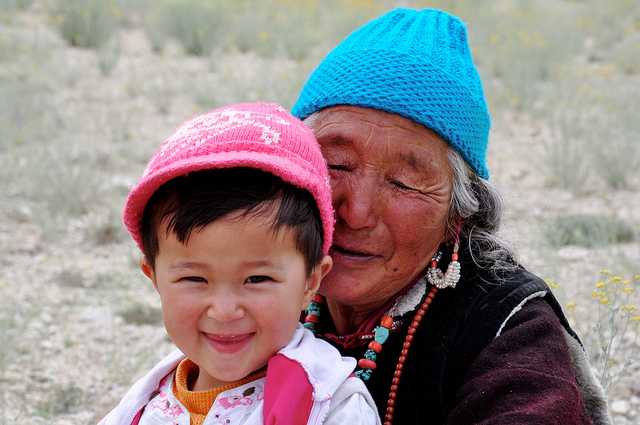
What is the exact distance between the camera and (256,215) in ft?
6.32

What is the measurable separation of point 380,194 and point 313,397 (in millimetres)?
662

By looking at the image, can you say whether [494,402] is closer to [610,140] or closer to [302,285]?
[302,285]

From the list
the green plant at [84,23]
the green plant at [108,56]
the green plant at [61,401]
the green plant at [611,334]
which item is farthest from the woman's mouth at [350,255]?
the green plant at [84,23]

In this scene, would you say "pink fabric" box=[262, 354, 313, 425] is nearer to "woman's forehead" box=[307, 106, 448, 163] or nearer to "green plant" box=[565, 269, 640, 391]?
"woman's forehead" box=[307, 106, 448, 163]

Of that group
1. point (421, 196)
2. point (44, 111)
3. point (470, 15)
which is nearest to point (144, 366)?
point (421, 196)

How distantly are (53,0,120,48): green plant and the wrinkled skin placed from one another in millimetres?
9465

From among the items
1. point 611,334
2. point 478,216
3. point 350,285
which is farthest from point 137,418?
point 611,334

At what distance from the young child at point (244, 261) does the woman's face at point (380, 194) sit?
264 mm

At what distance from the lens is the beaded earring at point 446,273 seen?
7.93 ft

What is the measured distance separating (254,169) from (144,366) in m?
2.69

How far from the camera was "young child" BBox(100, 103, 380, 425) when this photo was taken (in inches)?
75.6

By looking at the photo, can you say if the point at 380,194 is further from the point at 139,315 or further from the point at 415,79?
the point at 139,315

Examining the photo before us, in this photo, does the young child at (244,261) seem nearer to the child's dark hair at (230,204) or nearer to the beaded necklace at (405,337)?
the child's dark hair at (230,204)

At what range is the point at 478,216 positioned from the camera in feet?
8.61
